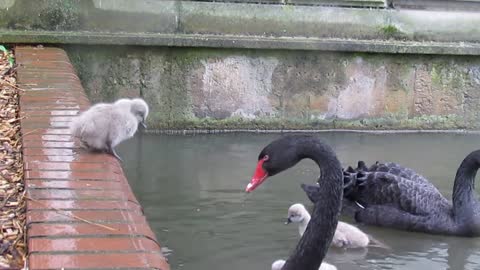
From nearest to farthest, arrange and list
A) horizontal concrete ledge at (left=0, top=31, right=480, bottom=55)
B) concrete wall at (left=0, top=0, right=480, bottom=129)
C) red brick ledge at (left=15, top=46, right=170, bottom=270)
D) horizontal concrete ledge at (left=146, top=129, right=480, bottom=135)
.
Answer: red brick ledge at (left=15, top=46, right=170, bottom=270)
horizontal concrete ledge at (left=0, top=31, right=480, bottom=55)
concrete wall at (left=0, top=0, right=480, bottom=129)
horizontal concrete ledge at (left=146, top=129, right=480, bottom=135)

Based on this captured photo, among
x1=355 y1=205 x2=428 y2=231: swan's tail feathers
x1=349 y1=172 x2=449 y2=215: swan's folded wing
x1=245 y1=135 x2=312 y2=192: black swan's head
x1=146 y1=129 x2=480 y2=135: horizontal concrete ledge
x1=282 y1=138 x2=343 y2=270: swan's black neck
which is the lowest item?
x1=355 y1=205 x2=428 y2=231: swan's tail feathers

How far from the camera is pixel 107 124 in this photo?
15.7 feet

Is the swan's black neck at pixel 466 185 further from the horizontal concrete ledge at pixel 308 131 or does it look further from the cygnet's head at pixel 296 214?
the horizontal concrete ledge at pixel 308 131

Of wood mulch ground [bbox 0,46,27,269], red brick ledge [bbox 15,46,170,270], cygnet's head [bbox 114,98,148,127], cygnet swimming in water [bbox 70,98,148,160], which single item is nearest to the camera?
red brick ledge [bbox 15,46,170,270]

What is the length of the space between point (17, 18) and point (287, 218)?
11.6 feet

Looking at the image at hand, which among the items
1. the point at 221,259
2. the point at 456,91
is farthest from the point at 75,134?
the point at 456,91

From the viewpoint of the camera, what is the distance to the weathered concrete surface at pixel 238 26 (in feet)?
25.8

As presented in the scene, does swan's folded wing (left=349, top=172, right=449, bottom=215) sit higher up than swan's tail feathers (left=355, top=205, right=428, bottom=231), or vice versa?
swan's folded wing (left=349, top=172, right=449, bottom=215)

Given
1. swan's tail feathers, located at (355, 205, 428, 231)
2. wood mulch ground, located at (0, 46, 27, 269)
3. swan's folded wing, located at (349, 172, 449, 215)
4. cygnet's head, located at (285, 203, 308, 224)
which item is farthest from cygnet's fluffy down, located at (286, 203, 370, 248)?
wood mulch ground, located at (0, 46, 27, 269)

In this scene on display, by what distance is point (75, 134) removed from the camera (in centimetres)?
455

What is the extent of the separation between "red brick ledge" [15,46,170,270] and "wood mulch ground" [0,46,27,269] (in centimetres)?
6

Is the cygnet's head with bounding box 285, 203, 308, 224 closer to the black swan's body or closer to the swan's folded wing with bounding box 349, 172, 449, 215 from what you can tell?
the black swan's body

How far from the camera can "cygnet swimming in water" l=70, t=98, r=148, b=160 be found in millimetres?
4527

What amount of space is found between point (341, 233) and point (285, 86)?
10.5 feet
